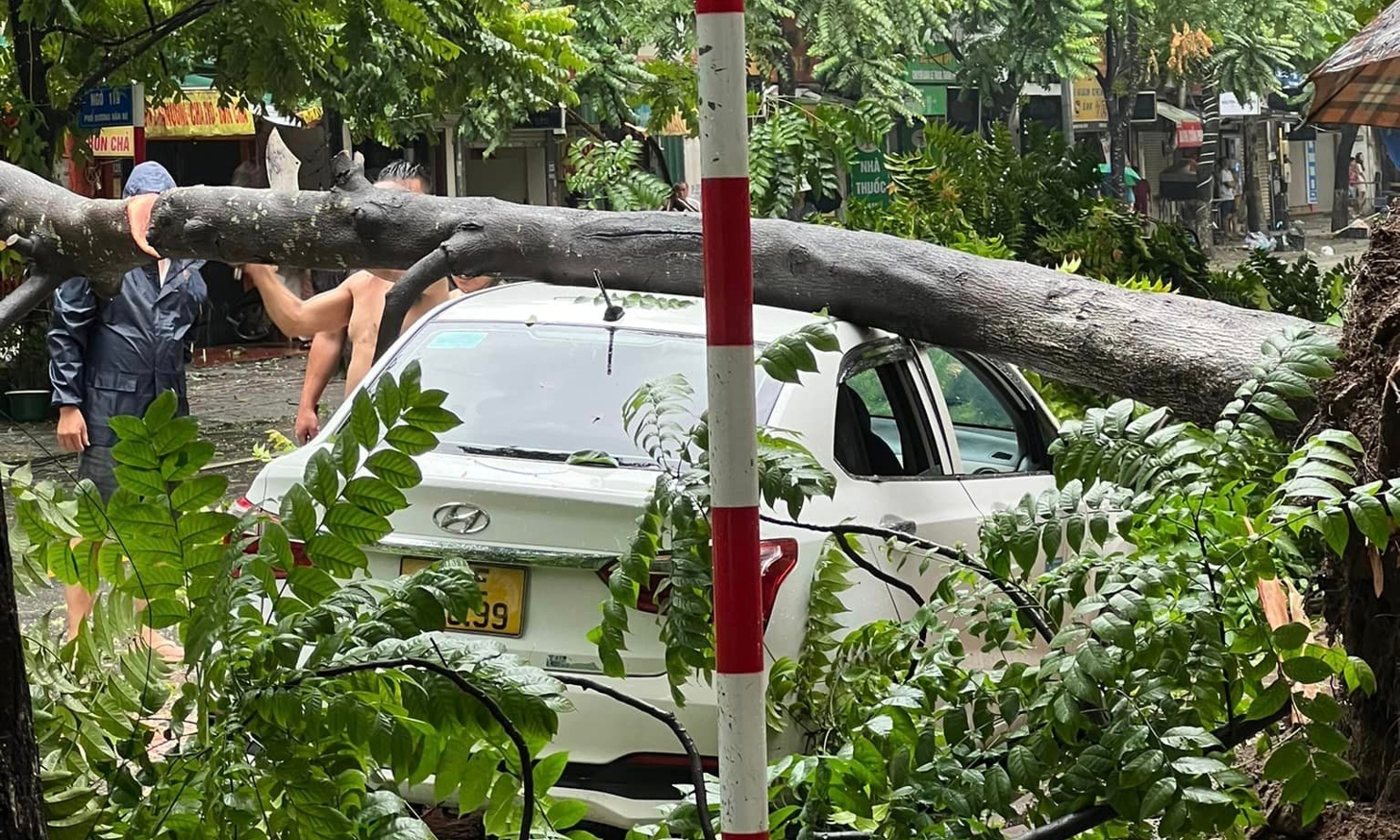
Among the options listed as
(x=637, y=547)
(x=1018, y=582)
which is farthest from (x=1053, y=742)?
(x=637, y=547)

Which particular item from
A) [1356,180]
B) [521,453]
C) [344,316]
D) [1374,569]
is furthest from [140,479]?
[1356,180]

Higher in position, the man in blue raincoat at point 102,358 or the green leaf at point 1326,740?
the man in blue raincoat at point 102,358

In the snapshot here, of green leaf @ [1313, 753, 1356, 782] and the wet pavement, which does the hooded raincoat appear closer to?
the wet pavement

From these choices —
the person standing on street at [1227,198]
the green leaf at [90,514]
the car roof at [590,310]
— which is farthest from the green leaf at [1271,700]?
the person standing on street at [1227,198]

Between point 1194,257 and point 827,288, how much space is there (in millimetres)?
3623

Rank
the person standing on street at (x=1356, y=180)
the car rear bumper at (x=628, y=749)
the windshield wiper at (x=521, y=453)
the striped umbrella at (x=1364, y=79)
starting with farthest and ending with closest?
the person standing on street at (x=1356, y=180) < the striped umbrella at (x=1364, y=79) < the windshield wiper at (x=521, y=453) < the car rear bumper at (x=628, y=749)

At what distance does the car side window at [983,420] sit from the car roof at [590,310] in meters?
0.97

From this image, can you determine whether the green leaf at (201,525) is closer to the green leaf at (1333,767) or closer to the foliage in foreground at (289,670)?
the foliage in foreground at (289,670)

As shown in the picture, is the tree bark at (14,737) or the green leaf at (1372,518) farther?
the green leaf at (1372,518)

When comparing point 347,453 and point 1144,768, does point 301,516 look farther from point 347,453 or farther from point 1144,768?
point 1144,768

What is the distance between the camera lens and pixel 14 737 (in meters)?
2.21

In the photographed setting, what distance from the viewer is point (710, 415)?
6.95 feet

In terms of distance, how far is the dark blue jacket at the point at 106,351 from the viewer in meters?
7.26

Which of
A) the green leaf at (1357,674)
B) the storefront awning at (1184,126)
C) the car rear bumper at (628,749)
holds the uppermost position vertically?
the storefront awning at (1184,126)
